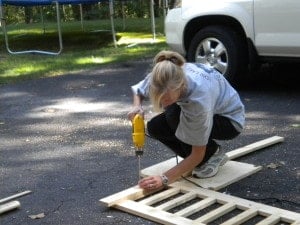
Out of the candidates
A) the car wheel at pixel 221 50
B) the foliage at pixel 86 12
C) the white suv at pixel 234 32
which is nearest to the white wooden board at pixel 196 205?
the white suv at pixel 234 32

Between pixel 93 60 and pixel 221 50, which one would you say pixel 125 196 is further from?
pixel 93 60

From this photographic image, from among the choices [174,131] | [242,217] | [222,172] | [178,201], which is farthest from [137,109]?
[242,217]

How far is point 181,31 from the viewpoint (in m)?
6.11

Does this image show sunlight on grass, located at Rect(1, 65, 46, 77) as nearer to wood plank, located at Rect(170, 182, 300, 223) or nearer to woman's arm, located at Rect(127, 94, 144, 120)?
woman's arm, located at Rect(127, 94, 144, 120)

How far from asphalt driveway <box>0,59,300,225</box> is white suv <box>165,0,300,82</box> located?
42cm

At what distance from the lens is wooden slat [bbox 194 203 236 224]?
2.95 m

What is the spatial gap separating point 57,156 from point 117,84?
266cm

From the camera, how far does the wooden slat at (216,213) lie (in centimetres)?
295

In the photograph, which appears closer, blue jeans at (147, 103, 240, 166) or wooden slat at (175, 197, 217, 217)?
wooden slat at (175, 197, 217, 217)

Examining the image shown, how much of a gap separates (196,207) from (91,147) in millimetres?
1411

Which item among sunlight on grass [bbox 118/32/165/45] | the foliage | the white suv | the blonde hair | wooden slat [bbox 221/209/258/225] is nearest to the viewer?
the blonde hair

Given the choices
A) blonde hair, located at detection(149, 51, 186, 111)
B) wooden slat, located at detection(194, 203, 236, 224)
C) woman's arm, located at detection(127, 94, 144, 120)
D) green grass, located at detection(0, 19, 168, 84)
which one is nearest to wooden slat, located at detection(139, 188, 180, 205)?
wooden slat, located at detection(194, 203, 236, 224)

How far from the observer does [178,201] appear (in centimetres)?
321

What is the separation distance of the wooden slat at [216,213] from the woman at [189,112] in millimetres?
297
